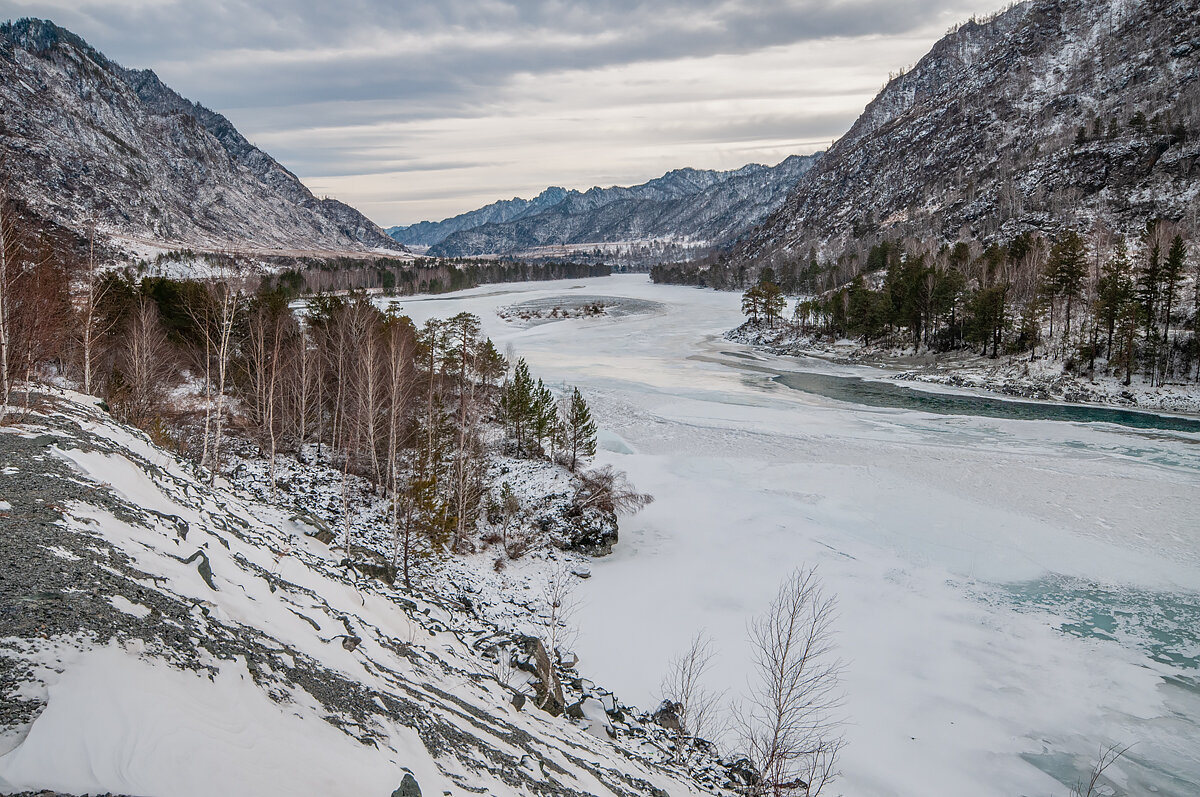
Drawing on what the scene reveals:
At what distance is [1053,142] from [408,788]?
16735cm

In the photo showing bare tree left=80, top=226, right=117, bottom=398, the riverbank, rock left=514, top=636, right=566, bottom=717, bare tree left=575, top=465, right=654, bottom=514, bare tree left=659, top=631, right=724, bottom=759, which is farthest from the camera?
the riverbank

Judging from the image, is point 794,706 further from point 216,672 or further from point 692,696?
point 216,672

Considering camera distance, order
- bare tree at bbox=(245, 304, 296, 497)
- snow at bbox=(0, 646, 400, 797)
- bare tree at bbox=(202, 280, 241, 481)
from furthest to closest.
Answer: bare tree at bbox=(245, 304, 296, 497) < bare tree at bbox=(202, 280, 241, 481) < snow at bbox=(0, 646, 400, 797)

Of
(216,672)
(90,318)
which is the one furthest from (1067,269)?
(90,318)

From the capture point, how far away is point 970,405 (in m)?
46.3

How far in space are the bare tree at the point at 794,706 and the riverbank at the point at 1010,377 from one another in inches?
1610

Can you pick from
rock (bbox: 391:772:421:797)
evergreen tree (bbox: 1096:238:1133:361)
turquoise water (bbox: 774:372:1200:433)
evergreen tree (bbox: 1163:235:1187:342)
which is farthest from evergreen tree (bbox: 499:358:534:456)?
evergreen tree (bbox: 1163:235:1187:342)

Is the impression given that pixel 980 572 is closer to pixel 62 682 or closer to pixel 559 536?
pixel 559 536

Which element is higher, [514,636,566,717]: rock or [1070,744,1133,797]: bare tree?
[514,636,566,717]: rock

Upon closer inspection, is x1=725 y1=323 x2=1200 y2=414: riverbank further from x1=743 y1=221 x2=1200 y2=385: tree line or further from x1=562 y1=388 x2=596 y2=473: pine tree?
x1=562 y1=388 x2=596 y2=473: pine tree

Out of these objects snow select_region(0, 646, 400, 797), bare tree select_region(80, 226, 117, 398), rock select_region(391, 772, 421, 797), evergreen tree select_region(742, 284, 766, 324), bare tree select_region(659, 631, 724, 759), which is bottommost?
bare tree select_region(659, 631, 724, 759)

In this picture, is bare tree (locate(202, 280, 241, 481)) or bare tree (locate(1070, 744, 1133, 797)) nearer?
bare tree (locate(1070, 744, 1133, 797))

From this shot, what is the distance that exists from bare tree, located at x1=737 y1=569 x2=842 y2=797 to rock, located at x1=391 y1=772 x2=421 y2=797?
652 centimetres

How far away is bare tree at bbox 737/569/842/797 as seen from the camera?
11.8 meters
